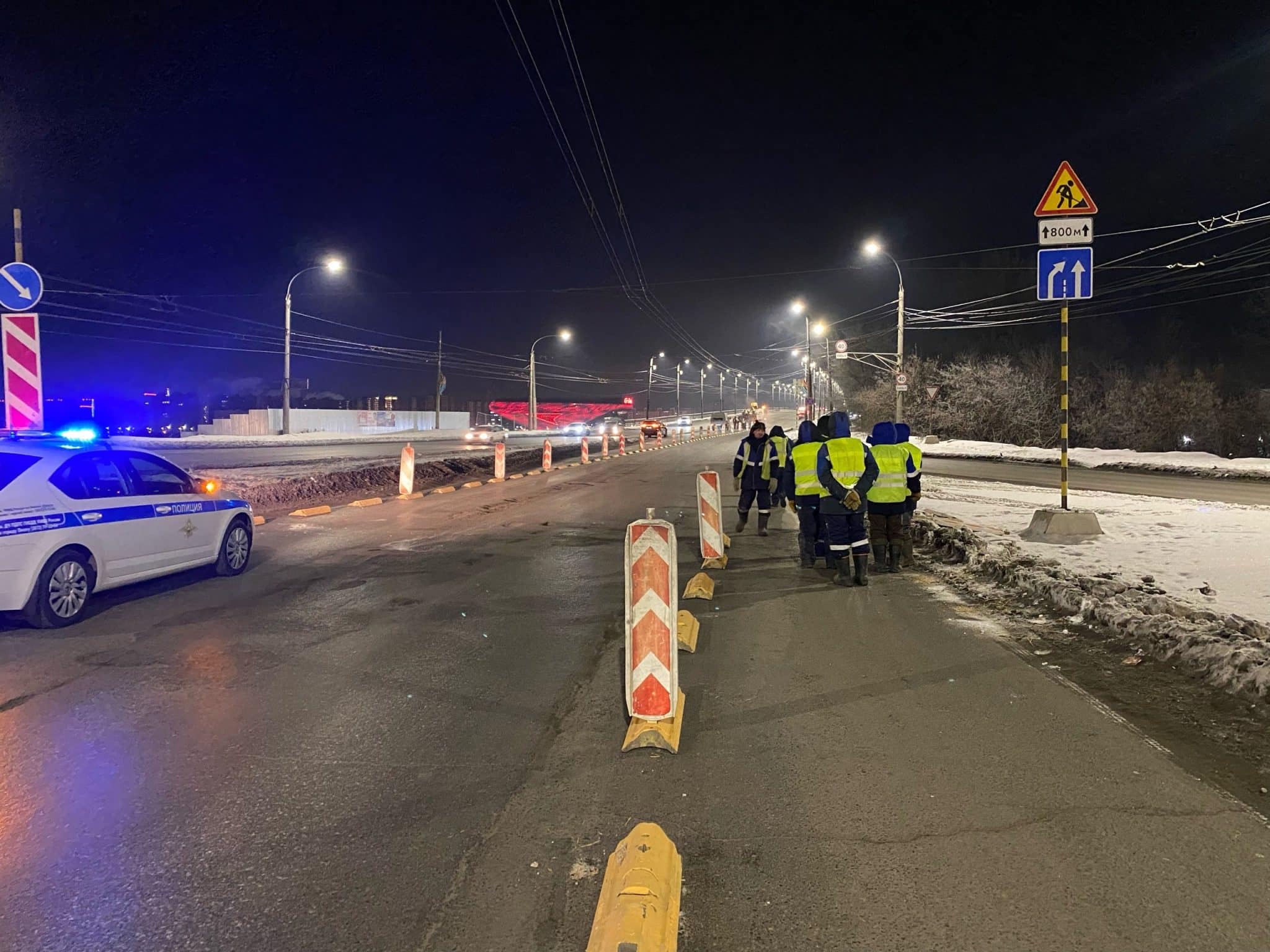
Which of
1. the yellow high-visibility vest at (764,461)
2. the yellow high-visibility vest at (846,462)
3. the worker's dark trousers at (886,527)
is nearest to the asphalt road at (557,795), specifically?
the yellow high-visibility vest at (846,462)

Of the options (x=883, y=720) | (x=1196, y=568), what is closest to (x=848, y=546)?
(x=1196, y=568)

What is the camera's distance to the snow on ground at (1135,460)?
83.9 ft

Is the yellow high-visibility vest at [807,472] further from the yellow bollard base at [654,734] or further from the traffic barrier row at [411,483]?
the yellow bollard base at [654,734]

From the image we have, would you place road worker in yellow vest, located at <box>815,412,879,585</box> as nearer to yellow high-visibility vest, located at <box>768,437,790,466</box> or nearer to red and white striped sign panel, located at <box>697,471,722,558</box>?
red and white striped sign panel, located at <box>697,471,722,558</box>

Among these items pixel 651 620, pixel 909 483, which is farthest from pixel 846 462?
pixel 651 620

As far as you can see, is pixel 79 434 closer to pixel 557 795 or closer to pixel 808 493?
pixel 557 795

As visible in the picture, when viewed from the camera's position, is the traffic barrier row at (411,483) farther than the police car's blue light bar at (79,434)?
Yes

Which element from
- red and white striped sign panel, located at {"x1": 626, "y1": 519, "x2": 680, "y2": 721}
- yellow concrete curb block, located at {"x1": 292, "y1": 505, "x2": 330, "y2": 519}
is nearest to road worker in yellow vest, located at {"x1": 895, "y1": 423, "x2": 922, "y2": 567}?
red and white striped sign panel, located at {"x1": 626, "y1": 519, "x2": 680, "y2": 721}

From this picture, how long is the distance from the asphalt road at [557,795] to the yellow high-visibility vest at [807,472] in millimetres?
2431

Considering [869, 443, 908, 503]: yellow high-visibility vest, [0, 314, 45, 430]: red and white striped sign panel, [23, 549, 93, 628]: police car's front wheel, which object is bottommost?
[23, 549, 93, 628]: police car's front wheel

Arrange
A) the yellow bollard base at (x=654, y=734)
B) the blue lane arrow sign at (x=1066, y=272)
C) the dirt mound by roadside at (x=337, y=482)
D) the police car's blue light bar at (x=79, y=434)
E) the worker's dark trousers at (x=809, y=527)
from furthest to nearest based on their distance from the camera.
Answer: the dirt mound by roadside at (x=337, y=482), the blue lane arrow sign at (x=1066, y=272), the worker's dark trousers at (x=809, y=527), the police car's blue light bar at (x=79, y=434), the yellow bollard base at (x=654, y=734)

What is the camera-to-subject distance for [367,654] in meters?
6.46

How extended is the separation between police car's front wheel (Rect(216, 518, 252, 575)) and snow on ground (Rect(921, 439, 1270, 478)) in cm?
2585

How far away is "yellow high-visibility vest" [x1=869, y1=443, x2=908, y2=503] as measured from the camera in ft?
30.6
